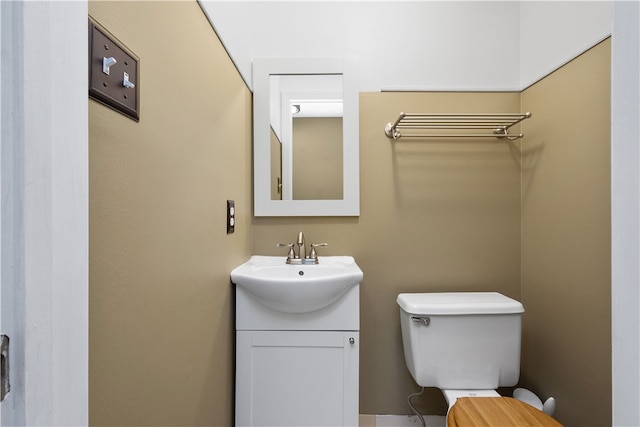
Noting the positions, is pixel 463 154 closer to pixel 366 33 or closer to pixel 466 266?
pixel 466 266

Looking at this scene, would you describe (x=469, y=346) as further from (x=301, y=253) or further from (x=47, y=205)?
(x=47, y=205)

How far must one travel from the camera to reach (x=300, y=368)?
48.9 inches

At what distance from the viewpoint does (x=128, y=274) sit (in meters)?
0.59

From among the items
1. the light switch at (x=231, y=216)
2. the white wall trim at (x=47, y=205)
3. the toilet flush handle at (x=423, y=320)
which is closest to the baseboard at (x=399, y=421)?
the toilet flush handle at (x=423, y=320)

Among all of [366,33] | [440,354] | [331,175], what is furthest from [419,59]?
[440,354]

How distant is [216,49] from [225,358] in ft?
3.72

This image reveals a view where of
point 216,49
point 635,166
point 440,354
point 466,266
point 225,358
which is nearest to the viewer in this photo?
point 635,166

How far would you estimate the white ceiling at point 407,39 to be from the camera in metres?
1.57

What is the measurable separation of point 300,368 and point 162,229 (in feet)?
2.77

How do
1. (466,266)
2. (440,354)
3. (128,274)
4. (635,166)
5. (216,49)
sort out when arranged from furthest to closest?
(466,266), (440,354), (216,49), (128,274), (635,166)

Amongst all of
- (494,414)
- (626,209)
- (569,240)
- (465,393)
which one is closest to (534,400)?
(465,393)

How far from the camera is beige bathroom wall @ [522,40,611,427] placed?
1091 millimetres

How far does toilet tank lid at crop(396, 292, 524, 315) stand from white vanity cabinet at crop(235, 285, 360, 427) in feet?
0.93

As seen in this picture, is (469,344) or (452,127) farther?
(452,127)
